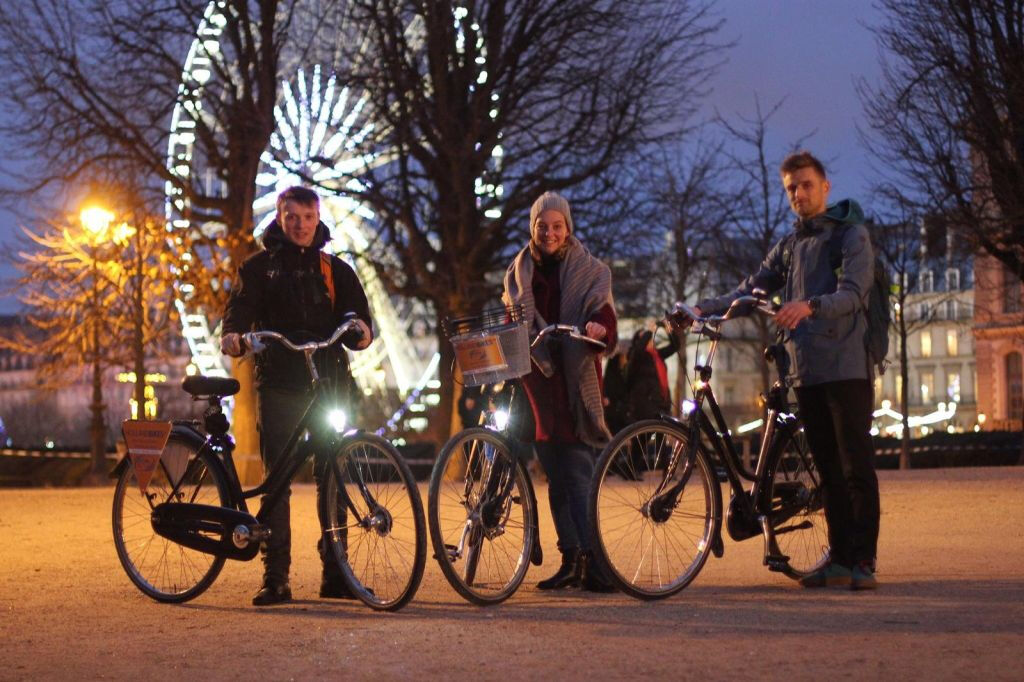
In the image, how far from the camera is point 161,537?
8570mm

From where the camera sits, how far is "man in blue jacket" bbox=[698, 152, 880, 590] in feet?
27.3

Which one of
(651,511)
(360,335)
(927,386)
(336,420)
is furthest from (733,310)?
(927,386)

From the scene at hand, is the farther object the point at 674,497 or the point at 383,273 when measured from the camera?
the point at 383,273

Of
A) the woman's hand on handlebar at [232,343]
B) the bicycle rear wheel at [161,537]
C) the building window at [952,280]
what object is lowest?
the bicycle rear wheel at [161,537]

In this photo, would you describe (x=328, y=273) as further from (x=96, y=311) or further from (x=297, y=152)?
(x=96, y=311)

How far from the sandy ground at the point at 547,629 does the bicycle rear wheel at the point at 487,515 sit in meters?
0.16

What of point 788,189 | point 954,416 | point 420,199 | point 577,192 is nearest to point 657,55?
Answer: point 577,192

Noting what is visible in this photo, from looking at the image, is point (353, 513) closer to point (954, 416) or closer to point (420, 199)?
point (420, 199)

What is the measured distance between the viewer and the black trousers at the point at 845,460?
330 inches

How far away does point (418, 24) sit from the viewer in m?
27.4

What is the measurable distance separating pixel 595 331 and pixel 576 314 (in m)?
0.36

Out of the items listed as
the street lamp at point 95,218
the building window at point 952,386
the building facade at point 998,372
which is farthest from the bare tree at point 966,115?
the building window at point 952,386

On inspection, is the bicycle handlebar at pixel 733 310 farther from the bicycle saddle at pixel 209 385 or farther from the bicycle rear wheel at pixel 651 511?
the bicycle saddle at pixel 209 385

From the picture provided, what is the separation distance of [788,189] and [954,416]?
118 meters
